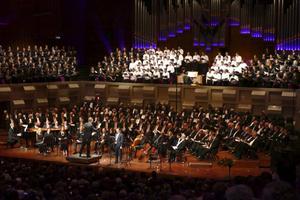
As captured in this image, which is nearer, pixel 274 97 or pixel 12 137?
pixel 12 137

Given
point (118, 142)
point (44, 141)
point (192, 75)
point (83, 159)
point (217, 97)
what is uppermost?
point (192, 75)

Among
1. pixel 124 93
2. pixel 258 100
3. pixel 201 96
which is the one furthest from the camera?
pixel 124 93

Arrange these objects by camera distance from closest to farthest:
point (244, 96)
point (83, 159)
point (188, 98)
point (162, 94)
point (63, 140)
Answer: point (83, 159), point (63, 140), point (244, 96), point (188, 98), point (162, 94)

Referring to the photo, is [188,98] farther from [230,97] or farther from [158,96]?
[230,97]

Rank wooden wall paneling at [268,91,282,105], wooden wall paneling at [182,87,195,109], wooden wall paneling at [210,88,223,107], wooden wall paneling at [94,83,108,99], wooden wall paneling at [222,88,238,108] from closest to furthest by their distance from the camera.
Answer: wooden wall paneling at [268,91,282,105], wooden wall paneling at [222,88,238,108], wooden wall paneling at [210,88,223,107], wooden wall paneling at [182,87,195,109], wooden wall paneling at [94,83,108,99]

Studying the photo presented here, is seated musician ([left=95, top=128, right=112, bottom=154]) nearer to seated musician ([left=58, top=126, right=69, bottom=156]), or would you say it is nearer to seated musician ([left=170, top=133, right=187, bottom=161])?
seated musician ([left=58, top=126, right=69, bottom=156])

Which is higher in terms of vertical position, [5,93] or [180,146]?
[5,93]

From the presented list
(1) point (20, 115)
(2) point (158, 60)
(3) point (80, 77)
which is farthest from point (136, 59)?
(1) point (20, 115)

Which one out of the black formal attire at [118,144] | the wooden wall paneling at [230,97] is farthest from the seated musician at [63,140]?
the wooden wall paneling at [230,97]

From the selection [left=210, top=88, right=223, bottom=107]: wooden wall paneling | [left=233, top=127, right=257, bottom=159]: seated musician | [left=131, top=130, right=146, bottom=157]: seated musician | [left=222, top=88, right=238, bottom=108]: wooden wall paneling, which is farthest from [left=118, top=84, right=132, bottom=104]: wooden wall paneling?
[left=233, top=127, right=257, bottom=159]: seated musician

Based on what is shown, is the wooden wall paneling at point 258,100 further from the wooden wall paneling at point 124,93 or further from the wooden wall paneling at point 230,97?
the wooden wall paneling at point 124,93

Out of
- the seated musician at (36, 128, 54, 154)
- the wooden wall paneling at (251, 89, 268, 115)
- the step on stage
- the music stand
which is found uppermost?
the music stand

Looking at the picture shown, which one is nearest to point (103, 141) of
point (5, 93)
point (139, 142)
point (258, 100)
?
point (139, 142)

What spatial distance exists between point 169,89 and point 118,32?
6193 millimetres
